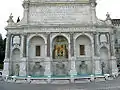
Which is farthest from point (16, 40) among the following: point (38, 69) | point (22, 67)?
point (38, 69)

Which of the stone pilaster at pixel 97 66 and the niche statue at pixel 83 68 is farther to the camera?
the niche statue at pixel 83 68

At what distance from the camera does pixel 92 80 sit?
71.5 ft

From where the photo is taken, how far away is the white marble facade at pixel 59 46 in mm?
30987

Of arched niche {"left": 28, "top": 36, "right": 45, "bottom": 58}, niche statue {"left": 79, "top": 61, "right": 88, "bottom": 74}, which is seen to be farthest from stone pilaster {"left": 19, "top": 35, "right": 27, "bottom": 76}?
niche statue {"left": 79, "top": 61, "right": 88, "bottom": 74}

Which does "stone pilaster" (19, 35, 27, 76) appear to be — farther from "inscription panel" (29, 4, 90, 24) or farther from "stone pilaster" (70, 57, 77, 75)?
"stone pilaster" (70, 57, 77, 75)

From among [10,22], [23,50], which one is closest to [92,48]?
[23,50]

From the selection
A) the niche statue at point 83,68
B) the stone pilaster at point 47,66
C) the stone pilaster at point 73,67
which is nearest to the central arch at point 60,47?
the stone pilaster at point 47,66

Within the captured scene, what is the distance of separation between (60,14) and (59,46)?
636 cm

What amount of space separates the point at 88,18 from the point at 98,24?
2.37 m

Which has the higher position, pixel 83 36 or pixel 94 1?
pixel 94 1

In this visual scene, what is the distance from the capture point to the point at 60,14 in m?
33.6

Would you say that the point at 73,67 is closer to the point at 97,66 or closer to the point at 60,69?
the point at 60,69

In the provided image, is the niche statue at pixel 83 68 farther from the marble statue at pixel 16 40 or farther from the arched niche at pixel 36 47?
the marble statue at pixel 16 40

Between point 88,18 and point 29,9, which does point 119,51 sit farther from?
point 29,9
